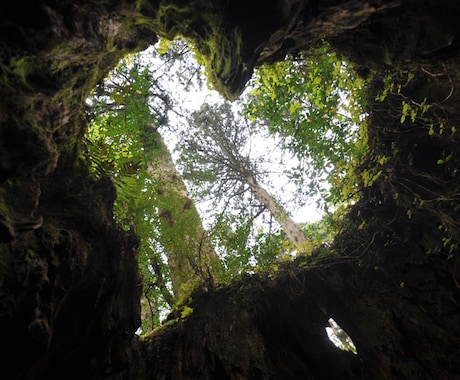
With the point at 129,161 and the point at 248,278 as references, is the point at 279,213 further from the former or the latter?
the point at 129,161

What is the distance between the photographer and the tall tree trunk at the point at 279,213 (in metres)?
9.39

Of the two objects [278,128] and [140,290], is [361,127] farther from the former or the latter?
[140,290]

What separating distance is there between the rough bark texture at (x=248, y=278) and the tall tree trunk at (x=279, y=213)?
3.84 metres

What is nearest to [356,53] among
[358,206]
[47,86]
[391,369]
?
[358,206]

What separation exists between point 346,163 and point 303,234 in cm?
495

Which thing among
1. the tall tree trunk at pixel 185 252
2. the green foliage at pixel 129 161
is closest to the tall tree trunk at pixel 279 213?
the tall tree trunk at pixel 185 252

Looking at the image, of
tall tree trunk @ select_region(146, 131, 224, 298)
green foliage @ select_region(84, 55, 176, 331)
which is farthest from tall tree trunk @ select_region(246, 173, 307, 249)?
green foliage @ select_region(84, 55, 176, 331)

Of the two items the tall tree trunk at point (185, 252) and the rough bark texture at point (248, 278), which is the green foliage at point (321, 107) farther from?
the tall tree trunk at point (185, 252)

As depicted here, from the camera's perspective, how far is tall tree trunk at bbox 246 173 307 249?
939 centimetres

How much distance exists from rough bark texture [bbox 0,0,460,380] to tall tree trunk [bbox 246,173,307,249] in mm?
3842

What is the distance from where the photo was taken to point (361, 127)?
16.6 feet

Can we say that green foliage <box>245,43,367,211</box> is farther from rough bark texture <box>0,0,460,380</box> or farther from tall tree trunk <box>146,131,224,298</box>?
tall tree trunk <box>146,131,224,298</box>

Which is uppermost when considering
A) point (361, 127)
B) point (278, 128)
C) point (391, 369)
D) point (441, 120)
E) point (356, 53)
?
point (278, 128)

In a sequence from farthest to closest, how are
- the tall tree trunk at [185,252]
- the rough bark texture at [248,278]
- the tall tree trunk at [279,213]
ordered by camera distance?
the tall tree trunk at [279,213] < the tall tree trunk at [185,252] < the rough bark texture at [248,278]
